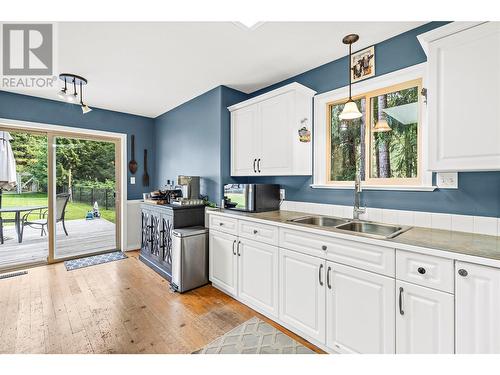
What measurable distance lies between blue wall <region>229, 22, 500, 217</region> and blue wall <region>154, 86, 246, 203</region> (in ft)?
2.67

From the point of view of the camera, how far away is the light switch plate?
68.3 inches

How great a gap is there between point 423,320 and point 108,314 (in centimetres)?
260

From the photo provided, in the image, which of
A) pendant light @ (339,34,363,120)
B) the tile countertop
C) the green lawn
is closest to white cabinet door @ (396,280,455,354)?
the tile countertop

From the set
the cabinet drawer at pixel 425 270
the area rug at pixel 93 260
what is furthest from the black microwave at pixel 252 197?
the area rug at pixel 93 260

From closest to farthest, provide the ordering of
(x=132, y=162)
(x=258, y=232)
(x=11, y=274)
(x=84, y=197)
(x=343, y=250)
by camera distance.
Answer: (x=343, y=250)
(x=258, y=232)
(x=11, y=274)
(x=84, y=197)
(x=132, y=162)

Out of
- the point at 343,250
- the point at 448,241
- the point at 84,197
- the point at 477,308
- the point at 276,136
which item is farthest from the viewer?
the point at 84,197

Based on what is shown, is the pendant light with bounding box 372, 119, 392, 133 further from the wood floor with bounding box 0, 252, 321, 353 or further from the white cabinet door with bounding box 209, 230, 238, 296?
the wood floor with bounding box 0, 252, 321, 353

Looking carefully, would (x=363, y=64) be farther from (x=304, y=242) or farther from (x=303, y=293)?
(x=303, y=293)

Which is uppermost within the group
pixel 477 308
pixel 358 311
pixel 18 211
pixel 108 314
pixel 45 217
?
pixel 18 211

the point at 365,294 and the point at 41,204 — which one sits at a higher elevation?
the point at 41,204

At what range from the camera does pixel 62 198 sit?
3.84 metres

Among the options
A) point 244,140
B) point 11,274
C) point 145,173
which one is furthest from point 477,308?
point 11,274

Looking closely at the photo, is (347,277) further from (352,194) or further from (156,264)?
(156,264)
